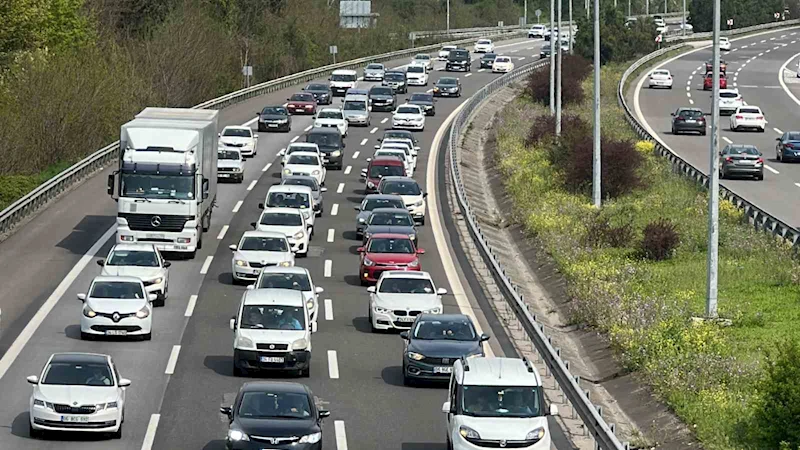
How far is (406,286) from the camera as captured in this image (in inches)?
1393

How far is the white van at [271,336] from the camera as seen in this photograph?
29703mm

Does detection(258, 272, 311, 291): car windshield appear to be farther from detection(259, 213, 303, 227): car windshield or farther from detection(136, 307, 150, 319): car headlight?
detection(259, 213, 303, 227): car windshield

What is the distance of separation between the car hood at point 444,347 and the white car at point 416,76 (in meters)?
75.1

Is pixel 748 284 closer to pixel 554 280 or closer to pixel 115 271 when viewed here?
pixel 554 280

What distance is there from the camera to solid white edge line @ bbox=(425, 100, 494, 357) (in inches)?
1457

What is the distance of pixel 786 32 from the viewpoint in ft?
550

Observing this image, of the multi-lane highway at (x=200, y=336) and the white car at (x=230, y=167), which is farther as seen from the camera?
the white car at (x=230, y=167)

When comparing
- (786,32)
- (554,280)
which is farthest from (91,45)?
(786,32)

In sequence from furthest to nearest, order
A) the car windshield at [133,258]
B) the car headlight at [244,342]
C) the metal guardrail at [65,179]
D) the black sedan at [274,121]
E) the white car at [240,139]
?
1. the black sedan at [274,121]
2. the white car at [240,139]
3. the metal guardrail at [65,179]
4. the car windshield at [133,258]
5. the car headlight at [244,342]

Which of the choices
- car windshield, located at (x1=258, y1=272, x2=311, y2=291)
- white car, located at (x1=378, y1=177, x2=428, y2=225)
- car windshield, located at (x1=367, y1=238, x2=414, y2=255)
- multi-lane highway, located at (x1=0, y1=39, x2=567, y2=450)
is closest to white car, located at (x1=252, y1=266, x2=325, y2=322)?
car windshield, located at (x1=258, y1=272, x2=311, y2=291)

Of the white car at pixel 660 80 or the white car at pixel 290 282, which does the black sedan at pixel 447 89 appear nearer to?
the white car at pixel 660 80

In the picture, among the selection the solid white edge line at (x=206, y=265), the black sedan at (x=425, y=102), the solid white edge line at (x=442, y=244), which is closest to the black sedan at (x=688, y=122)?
the solid white edge line at (x=442, y=244)

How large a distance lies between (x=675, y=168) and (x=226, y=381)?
35.5 meters

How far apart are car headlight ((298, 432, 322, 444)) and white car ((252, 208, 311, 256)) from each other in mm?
21778
